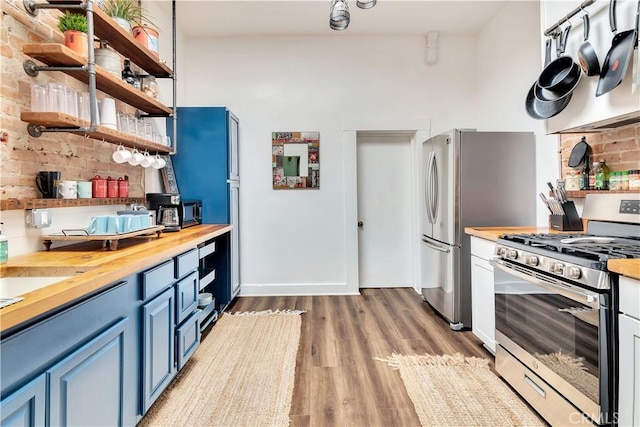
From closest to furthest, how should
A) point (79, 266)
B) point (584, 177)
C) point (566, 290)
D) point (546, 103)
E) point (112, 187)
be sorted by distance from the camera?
point (79, 266)
point (566, 290)
point (546, 103)
point (584, 177)
point (112, 187)

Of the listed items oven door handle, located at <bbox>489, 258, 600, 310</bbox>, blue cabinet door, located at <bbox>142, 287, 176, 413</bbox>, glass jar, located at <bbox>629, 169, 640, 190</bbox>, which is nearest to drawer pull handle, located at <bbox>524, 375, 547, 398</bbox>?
oven door handle, located at <bbox>489, 258, 600, 310</bbox>

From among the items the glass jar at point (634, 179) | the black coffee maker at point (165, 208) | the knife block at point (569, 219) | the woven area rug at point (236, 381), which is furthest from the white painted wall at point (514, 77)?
the black coffee maker at point (165, 208)

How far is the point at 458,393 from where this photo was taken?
194 centimetres

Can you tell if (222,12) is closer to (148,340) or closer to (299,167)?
(299,167)

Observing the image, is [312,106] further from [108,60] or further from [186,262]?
[186,262]

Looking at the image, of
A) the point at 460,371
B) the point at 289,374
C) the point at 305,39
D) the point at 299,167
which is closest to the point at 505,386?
the point at 460,371

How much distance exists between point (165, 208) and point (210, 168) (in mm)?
813

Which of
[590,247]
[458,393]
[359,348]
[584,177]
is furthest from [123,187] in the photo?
[584,177]

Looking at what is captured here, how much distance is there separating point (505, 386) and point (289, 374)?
135 cm

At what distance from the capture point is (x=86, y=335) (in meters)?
1.19

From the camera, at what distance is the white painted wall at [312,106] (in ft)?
12.7

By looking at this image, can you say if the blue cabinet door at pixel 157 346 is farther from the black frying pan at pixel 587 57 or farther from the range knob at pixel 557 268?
the black frying pan at pixel 587 57

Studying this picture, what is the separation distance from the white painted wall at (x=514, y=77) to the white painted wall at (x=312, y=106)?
0.27 meters

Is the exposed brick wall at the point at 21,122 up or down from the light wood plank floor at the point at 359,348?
up
